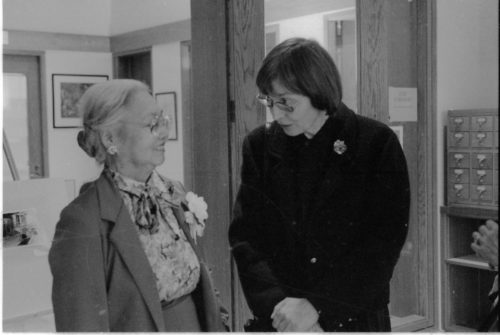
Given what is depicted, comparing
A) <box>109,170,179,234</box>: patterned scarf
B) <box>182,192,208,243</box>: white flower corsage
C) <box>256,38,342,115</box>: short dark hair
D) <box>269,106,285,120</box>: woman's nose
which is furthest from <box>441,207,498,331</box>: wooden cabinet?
<box>109,170,179,234</box>: patterned scarf

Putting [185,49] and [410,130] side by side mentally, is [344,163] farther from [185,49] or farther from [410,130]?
[185,49]

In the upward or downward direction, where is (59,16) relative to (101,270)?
upward

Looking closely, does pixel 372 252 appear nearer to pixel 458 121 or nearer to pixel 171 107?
pixel 458 121

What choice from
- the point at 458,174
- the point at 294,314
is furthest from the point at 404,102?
the point at 294,314

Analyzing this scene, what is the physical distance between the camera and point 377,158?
179 cm

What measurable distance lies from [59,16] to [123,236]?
Answer: 638 mm

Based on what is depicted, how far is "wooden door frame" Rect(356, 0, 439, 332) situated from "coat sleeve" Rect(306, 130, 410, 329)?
Answer: 133 mm

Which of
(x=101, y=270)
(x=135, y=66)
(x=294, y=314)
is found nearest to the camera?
(x=101, y=270)

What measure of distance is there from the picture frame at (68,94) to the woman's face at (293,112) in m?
0.47

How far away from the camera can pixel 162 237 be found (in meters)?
1.65

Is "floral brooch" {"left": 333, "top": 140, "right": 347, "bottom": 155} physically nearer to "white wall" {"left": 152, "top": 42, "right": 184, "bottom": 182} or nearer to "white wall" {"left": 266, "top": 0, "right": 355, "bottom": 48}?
"white wall" {"left": 266, "top": 0, "right": 355, "bottom": 48}

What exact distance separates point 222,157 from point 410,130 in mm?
600

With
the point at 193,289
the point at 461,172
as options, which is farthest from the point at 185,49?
the point at 461,172

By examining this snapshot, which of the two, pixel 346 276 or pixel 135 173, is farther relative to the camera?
pixel 346 276
